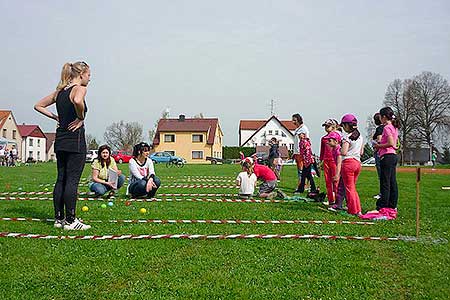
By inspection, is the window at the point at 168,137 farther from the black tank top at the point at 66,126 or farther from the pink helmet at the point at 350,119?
the black tank top at the point at 66,126

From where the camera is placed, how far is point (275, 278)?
4.23 metres

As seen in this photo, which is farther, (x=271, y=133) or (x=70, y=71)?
(x=271, y=133)

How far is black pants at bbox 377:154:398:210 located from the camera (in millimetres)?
7934

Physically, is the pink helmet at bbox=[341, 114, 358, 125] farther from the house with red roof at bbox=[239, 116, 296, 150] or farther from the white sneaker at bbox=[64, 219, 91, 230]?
the house with red roof at bbox=[239, 116, 296, 150]

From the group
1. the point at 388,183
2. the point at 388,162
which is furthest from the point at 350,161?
the point at 388,183

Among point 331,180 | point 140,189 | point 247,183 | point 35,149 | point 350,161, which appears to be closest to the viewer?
point 350,161

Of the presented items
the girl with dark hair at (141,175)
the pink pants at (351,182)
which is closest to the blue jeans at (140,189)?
the girl with dark hair at (141,175)

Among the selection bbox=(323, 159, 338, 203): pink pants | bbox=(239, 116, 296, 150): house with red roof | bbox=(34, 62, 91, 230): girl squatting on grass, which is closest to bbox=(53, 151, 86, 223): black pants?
bbox=(34, 62, 91, 230): girl squatting on grass

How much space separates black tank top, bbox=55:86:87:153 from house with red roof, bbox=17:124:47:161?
75456 mm

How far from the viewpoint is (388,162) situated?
7996mm

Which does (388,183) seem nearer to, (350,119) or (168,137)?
(350,119)

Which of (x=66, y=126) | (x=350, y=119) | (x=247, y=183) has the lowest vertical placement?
(x=247, y=183)

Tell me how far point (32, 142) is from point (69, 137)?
265 feet

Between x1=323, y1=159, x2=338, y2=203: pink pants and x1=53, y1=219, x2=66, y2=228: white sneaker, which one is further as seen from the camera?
x1=323, y1=159, x2=338, y2=203: pink pants
